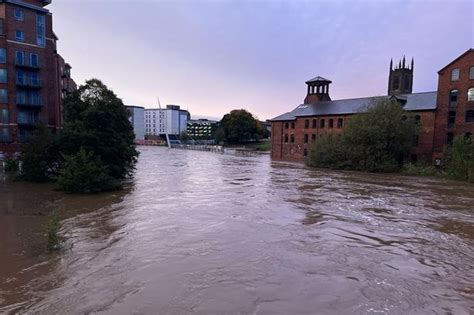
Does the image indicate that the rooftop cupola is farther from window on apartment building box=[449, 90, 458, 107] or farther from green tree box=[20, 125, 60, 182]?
green tree box=[20, 125, 60, 182]

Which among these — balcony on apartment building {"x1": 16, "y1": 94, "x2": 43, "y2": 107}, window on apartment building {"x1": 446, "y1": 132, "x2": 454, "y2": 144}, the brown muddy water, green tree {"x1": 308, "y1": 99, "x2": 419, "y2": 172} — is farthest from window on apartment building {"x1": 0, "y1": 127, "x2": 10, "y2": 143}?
window on apartment building {"x1": 446, "y1": 132, "x2": 454, "y2": 144}

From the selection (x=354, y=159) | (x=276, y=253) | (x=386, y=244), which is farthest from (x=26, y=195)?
(x=354, y=159)

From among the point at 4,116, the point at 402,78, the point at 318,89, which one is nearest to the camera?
the point at 4,116

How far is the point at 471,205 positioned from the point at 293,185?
11.4 metres

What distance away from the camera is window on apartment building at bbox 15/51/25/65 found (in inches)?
1607

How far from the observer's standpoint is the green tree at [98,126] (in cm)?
2450

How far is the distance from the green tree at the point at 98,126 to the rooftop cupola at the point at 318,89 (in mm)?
46250

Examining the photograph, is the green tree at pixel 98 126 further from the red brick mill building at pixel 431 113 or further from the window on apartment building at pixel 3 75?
the red brick mill building at pixel 431 113

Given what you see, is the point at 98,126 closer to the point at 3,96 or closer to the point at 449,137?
the point at 3,96

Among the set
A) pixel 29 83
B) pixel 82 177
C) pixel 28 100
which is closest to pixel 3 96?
pixel 28 100

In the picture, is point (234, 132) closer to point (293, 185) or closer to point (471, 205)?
point (293, 185)

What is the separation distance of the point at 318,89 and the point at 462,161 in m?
37.7

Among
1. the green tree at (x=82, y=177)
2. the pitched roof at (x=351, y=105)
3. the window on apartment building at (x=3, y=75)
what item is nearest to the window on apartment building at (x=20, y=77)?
the window on apartment building at (x=3, y=75)

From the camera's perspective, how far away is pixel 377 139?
124 feet
